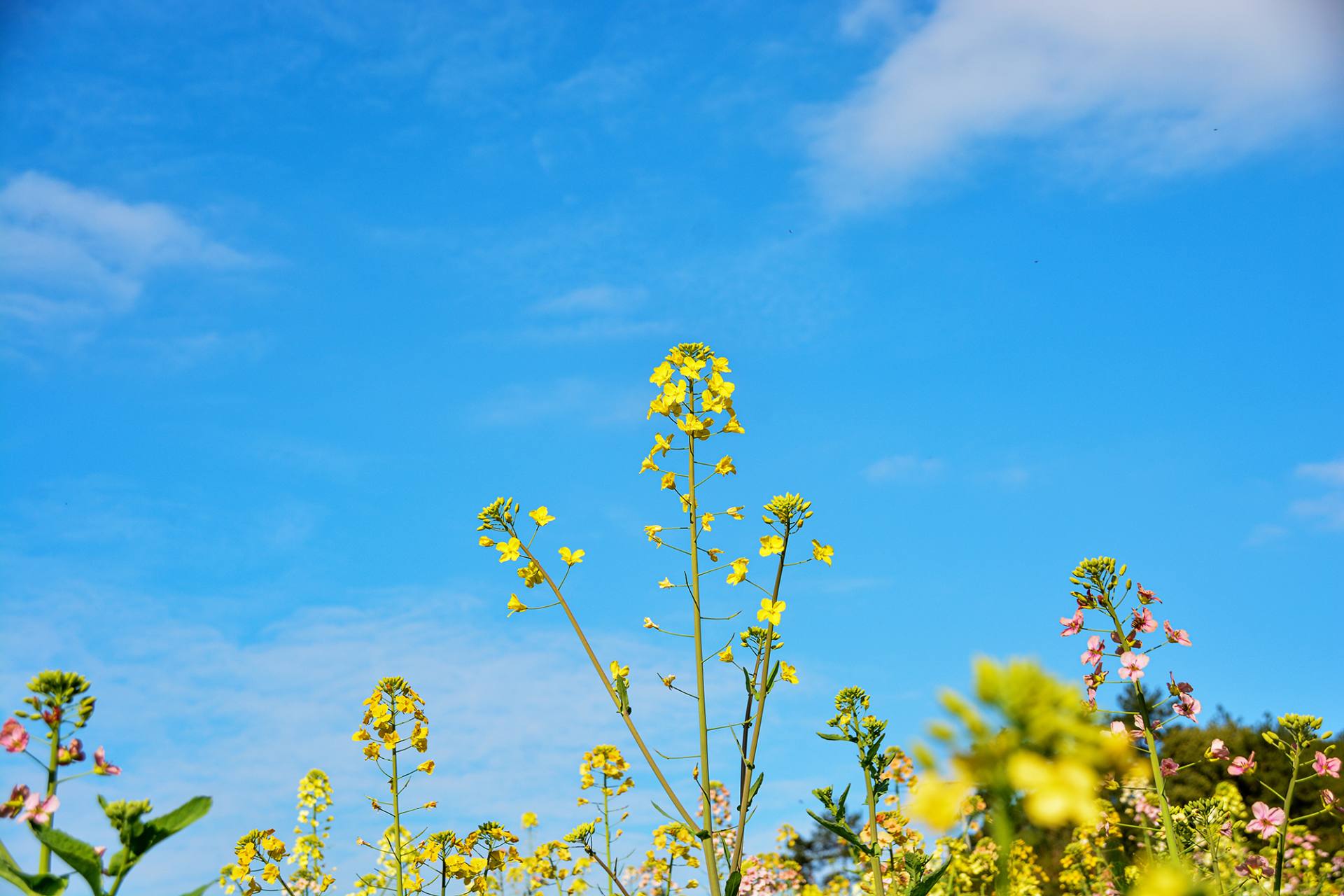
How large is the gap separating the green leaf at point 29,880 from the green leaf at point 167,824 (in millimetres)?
137

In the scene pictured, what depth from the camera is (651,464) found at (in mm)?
3873

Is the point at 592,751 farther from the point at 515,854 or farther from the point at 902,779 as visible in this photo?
the point at 902,779

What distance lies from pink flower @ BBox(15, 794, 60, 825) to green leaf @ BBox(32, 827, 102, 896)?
0.24 meters

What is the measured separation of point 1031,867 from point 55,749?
8.42m

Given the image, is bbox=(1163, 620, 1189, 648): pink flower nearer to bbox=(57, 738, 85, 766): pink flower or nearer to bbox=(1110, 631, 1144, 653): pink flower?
bbox=(1110, 631, 1144, 653): pink flower

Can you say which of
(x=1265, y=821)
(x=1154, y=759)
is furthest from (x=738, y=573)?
(x=1265, y=821)

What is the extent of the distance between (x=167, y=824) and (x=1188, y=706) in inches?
156

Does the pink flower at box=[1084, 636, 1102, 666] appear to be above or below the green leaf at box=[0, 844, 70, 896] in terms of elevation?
above

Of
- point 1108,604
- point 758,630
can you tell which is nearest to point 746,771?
point 758,630

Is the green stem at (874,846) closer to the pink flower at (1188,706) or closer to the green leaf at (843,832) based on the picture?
the green leaf at (843,832)

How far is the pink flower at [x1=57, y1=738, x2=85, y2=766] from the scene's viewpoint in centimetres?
239

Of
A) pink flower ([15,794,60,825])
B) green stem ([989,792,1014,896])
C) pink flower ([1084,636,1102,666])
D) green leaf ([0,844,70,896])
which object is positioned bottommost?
green stem ([989,792,1014,896])

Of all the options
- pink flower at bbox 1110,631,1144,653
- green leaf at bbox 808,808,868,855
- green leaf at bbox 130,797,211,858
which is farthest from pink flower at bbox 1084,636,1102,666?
green leaf at bbox 130,797,211,858

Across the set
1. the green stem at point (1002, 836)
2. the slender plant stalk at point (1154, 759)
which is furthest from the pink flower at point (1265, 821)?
the green stem at point (1002, 836)
